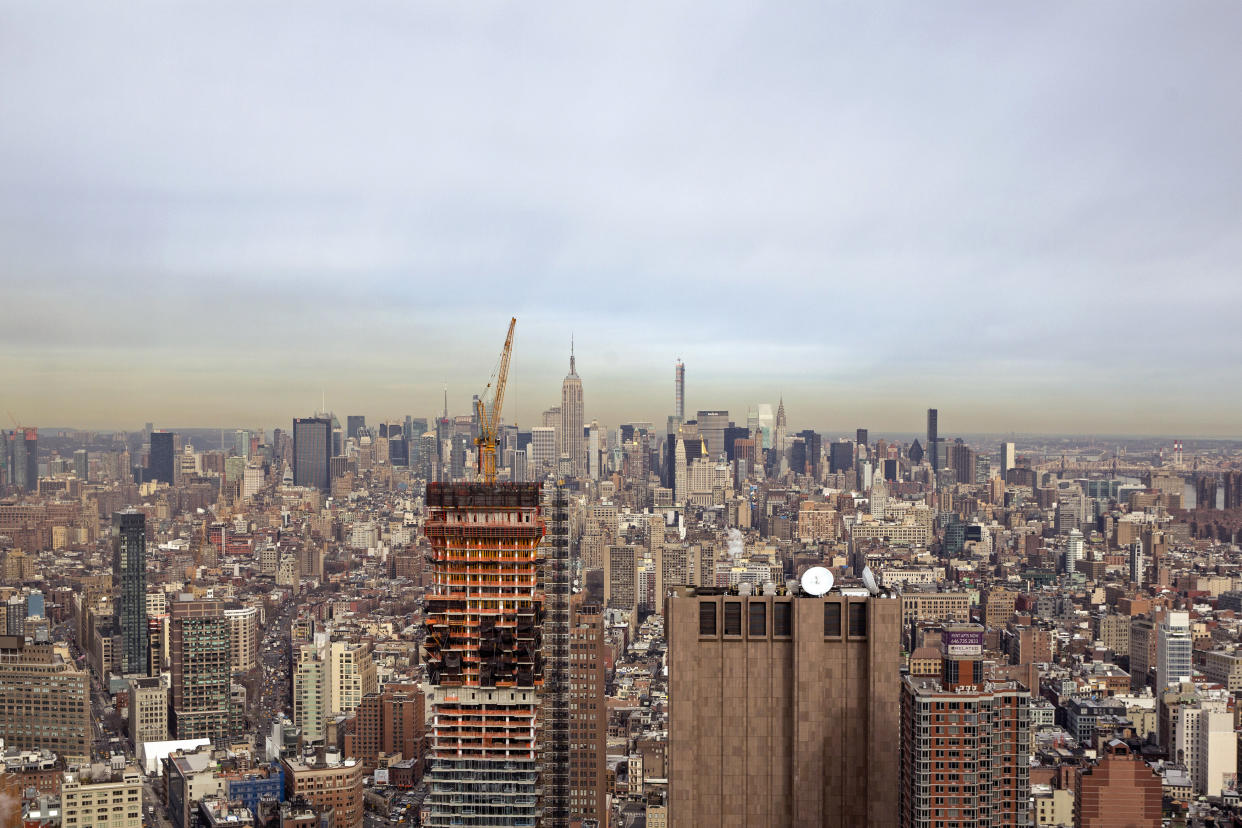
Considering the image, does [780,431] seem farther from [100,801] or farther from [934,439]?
[100,801]

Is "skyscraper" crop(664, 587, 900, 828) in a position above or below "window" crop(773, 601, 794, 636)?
below

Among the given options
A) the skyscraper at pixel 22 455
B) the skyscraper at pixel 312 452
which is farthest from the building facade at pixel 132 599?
the skyscraper at pixel 22 455

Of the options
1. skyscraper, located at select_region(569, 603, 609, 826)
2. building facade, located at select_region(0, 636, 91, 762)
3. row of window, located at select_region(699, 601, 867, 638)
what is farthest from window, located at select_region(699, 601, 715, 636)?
building facade, located at select_region(0, 636, 91, 762)

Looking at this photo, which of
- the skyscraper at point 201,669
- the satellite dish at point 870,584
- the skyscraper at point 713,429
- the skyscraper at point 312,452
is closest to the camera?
the satellite dish at point 870,584

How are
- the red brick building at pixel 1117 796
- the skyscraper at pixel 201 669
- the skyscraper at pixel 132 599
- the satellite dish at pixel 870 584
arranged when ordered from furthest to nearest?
the skyscraper at pixel 132 599
the skyscraper at pixel 201 669
the red brick building at pixel 1117 796
the satellite dish at pixel 870 584

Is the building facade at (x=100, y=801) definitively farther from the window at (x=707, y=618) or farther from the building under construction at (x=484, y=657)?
the window at (x=707, y=618)

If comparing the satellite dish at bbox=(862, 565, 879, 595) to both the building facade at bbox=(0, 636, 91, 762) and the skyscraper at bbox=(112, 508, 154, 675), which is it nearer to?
the building facade at bbox=(0, 636, 91, 762)
